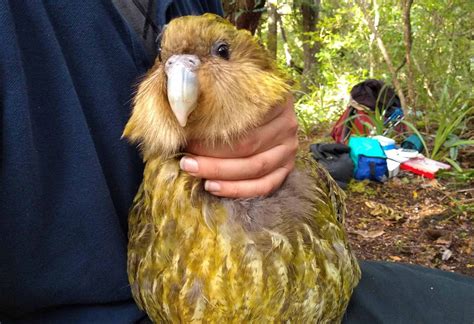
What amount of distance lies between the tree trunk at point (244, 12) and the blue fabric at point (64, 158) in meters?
1.90

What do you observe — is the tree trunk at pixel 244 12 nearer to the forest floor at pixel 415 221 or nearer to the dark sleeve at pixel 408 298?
the forest floor at pixel 415 221

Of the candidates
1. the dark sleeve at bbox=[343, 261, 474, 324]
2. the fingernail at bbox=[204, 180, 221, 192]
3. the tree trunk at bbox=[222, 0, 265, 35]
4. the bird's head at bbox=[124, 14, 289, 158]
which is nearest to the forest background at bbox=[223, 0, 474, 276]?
the tree trunk at bbox=[222, 0, 265, 35]

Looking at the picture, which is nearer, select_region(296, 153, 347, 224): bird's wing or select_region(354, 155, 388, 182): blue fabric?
select_region(296, 153, 347, 224): bird's wing

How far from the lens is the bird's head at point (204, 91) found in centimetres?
114

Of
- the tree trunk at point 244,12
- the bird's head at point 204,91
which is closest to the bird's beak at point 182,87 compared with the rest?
the bird's head at point 204,91

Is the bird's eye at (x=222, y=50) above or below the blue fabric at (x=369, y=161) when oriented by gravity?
above

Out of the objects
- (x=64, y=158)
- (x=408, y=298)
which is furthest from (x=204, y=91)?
(x=408, y=298)

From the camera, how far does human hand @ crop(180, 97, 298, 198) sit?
1.22 metres

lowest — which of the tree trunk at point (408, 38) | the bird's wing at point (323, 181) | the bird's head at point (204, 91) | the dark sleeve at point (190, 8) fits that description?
the tree trunk at point (408, 38)

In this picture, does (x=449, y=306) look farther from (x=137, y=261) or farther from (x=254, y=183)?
(x=137, y=261)

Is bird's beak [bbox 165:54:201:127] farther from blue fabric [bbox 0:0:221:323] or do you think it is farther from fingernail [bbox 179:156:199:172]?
blue fabric [bbox 0:0:221:323]

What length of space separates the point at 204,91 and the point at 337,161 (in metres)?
3.43

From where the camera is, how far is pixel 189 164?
1.21 m

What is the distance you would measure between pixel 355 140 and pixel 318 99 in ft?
14.5
